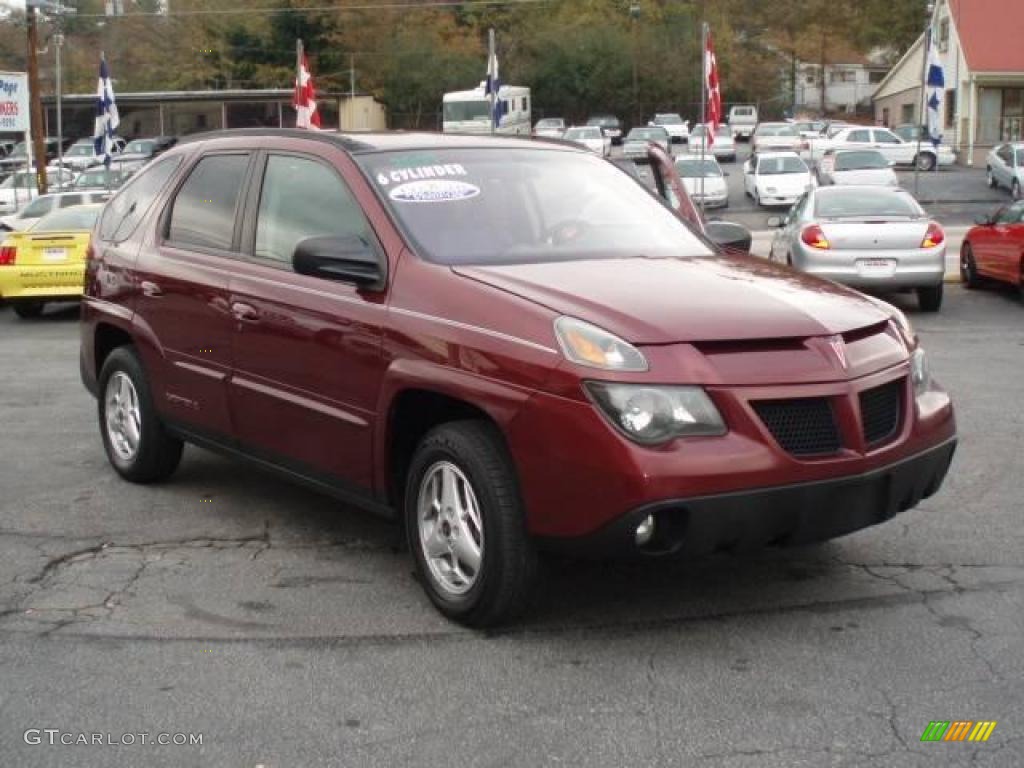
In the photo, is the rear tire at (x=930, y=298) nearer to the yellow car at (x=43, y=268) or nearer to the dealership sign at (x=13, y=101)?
the yellow car at (x=43, y=268)

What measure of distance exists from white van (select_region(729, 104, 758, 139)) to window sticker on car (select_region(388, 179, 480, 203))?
6318 centimetres

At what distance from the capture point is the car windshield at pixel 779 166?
3609 centimetres

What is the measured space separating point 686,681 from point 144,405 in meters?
3.58

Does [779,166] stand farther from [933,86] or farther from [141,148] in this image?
[141,148]

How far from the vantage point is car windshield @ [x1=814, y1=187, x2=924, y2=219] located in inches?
623

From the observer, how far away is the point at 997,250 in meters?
17.0

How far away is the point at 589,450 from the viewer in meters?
4.39

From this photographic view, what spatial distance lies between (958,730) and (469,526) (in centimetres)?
178

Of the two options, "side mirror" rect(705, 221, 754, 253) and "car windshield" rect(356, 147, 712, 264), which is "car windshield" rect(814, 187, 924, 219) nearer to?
"side mirror" rect(705, 221, 754, 253)

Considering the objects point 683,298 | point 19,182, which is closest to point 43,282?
point 683,298

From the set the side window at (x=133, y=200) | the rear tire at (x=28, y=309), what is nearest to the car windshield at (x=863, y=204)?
the rear tire at (x=28, y=309)

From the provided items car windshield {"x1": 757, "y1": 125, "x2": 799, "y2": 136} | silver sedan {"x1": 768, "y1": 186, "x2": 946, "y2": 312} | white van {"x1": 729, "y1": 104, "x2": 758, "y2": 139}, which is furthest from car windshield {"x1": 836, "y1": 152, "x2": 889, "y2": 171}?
white van {"x1": 729, "y1": 104, "x2": 758, "y2": 139}

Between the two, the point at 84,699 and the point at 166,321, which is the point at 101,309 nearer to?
the point at 166,321

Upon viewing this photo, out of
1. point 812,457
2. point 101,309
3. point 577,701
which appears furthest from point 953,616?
point 101,309
